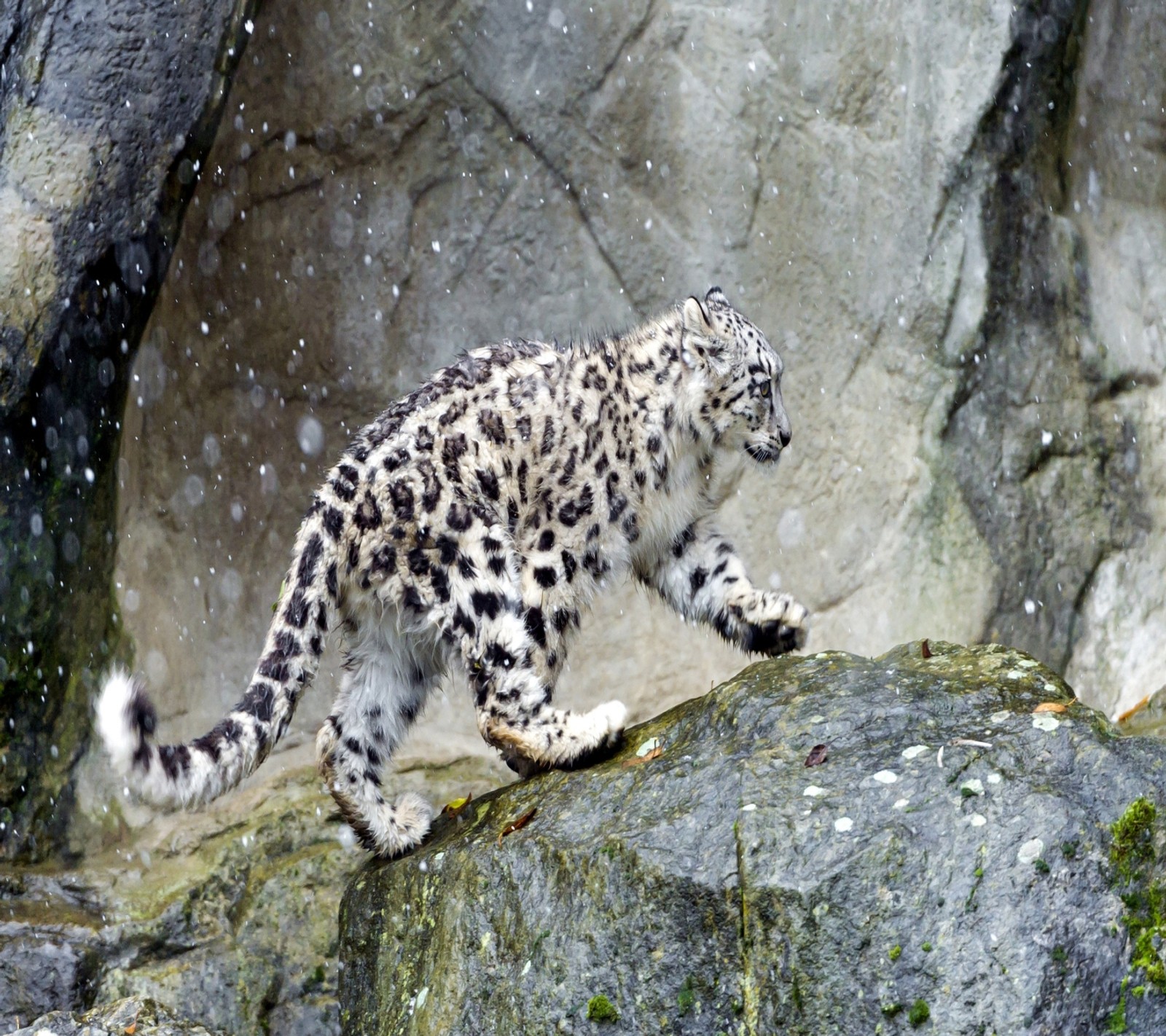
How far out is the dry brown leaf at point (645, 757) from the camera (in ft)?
12.4

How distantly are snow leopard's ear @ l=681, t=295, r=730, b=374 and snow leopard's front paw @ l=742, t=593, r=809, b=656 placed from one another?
2.55ft

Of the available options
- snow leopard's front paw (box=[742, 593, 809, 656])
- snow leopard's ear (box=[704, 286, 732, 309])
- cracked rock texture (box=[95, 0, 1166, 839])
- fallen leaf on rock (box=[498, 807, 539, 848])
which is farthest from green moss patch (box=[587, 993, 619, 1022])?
cracked rock texture (box=[95, 0, 1166, 839])

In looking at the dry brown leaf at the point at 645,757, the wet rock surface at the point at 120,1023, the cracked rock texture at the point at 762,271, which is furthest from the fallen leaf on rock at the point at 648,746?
the cracked rock texture at the point at 762,271

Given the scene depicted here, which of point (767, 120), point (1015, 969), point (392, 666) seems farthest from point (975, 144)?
point (1015, 969)

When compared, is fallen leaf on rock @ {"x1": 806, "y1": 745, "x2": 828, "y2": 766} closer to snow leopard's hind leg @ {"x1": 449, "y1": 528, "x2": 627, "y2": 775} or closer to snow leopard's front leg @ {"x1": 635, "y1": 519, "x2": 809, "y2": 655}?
snow leopard's hind leg @ {"x1": 449, "y1": 528, "x2": 627, "y2": 775}

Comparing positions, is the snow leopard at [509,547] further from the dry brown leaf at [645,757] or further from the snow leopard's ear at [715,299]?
the dry brown leaf at [645,757]

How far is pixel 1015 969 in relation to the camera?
2893 mm

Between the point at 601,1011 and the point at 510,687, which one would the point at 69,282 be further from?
the point at 601,1011

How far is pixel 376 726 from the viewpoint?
444 centimetres

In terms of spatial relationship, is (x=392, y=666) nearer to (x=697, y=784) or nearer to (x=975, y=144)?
(x=697, y=784)

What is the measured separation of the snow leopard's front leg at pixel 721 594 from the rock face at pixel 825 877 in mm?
648

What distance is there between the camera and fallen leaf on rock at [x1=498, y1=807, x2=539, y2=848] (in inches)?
148

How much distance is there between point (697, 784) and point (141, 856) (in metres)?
3.04

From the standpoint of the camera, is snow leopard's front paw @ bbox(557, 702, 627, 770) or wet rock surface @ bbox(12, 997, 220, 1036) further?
A: snow leopard's front paw @ bbox(557, 702, 627, 770)
